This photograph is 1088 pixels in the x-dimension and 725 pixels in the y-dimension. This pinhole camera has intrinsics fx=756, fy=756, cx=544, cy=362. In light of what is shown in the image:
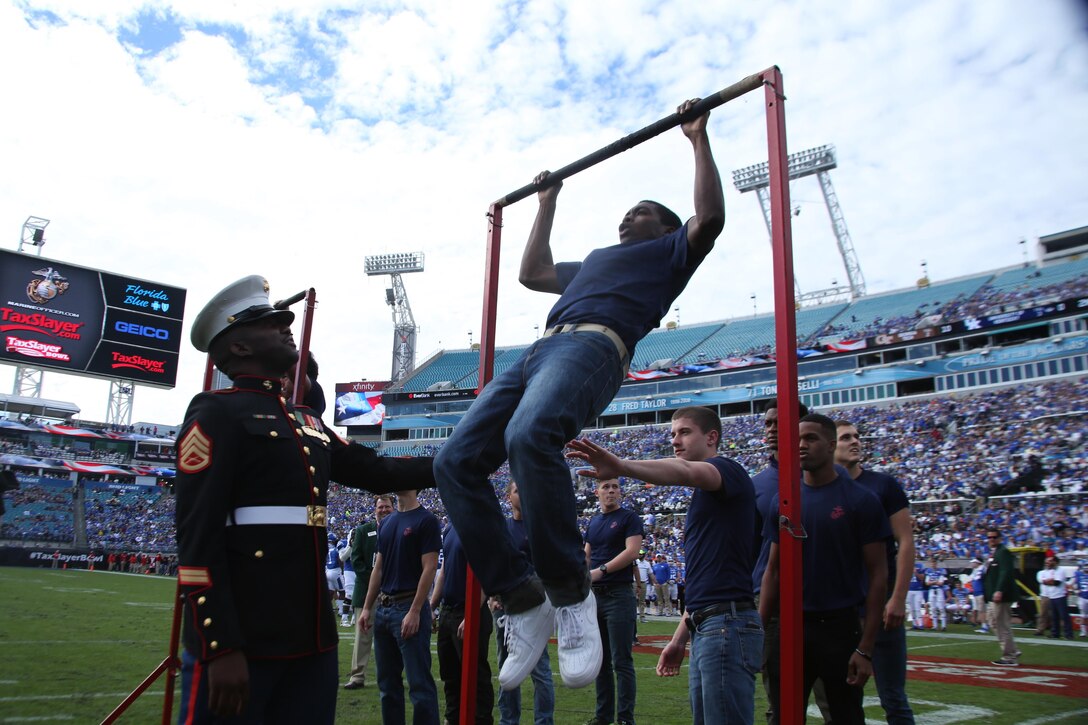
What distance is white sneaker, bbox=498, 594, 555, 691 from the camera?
268 cm

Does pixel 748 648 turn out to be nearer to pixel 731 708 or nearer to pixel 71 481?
pixel 731 708

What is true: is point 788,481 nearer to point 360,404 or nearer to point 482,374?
point 482,374

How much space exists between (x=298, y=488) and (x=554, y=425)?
1037mm

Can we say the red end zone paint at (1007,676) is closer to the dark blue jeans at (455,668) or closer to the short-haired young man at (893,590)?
the short-haired young man at (893,590)

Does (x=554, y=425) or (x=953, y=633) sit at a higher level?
(x=554, y=425)

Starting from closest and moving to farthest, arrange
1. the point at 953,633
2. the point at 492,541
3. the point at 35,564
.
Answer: the point at 492,541 < the point at 953,633 < the point at 35,564

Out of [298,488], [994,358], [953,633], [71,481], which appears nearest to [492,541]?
[298,488]

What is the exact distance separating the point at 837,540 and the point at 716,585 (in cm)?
70

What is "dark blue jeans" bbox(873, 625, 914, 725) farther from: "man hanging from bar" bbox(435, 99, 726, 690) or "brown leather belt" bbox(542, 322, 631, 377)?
"brown leather belt" bbox(542, 322, 631, 377)

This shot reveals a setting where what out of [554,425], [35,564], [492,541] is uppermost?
[554,425]

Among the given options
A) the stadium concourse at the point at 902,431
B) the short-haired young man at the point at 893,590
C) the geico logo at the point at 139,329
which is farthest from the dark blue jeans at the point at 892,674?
the geico logo at the point at 139,329

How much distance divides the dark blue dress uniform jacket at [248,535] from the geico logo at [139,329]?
27069 millimetres

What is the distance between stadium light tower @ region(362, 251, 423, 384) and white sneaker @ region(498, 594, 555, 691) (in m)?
59.9

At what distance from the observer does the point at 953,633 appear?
15.7 meters
